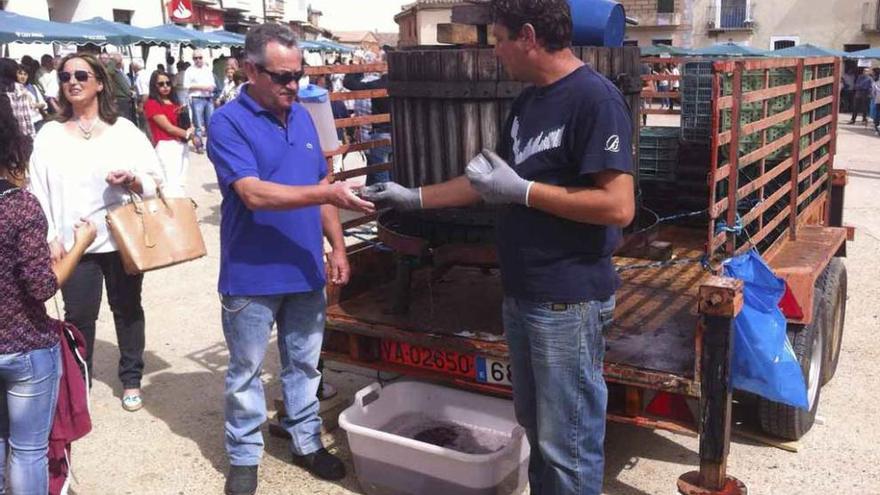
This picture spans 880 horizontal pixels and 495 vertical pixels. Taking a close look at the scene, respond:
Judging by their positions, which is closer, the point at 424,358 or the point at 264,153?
the point at 264,153

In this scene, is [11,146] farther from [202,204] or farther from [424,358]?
[202,204]

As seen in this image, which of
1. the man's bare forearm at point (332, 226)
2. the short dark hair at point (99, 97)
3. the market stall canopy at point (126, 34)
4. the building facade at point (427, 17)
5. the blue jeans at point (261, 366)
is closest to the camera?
the blue jeans at point (261, 366)

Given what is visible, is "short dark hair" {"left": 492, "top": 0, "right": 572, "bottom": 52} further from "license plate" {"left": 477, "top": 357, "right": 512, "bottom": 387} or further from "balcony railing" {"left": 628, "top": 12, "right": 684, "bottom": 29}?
"balcony railing" {"left": 628, "top": 12, "right": 684, "bottom": 29}

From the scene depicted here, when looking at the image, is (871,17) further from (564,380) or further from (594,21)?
(564,380)

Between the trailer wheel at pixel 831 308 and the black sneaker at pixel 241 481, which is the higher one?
the trailer wheel at pixel 831 308

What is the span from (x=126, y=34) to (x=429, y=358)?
16.3 m

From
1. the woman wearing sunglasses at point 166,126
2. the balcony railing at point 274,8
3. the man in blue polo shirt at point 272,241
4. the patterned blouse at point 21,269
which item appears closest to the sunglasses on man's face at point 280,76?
the man in blue polo shirt at point 272,241

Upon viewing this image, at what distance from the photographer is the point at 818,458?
3965mm

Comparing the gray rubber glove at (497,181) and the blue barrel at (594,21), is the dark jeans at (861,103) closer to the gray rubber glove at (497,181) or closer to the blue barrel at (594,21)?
the blue barrel at (594,21)

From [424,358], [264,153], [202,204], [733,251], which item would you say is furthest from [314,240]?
[202,204]

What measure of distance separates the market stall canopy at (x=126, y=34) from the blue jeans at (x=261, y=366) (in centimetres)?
1534

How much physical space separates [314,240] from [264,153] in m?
0.44

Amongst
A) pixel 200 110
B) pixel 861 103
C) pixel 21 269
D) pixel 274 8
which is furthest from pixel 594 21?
pixel 274 8

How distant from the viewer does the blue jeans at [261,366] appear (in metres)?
3.58
